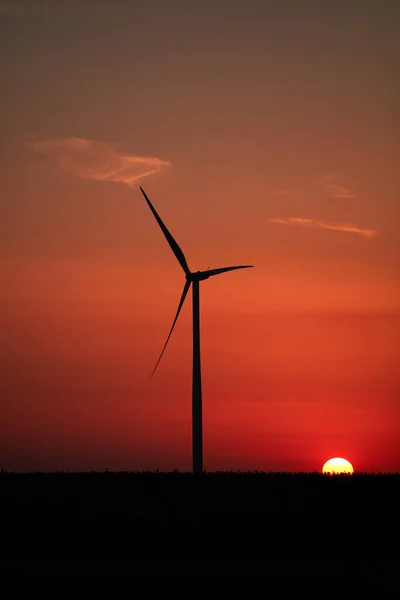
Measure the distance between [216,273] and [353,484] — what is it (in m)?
24.0

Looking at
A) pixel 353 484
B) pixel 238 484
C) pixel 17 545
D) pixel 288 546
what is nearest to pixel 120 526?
pixel 17 545

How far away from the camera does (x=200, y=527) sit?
4331cm

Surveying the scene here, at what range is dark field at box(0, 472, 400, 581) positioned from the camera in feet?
124

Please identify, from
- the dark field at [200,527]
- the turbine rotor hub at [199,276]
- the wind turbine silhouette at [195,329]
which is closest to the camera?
the dark field at [200,527]

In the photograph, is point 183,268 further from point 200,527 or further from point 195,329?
point 200,527

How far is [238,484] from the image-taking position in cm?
5266

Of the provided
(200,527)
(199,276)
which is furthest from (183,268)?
(200,527)

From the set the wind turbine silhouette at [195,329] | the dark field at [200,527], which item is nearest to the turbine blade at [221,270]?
the wind turbine silhouette at [195,329]

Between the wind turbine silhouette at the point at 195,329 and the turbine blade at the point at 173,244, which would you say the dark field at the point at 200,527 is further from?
the turbine blade at the point at 173,244

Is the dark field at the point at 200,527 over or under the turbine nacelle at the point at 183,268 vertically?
under

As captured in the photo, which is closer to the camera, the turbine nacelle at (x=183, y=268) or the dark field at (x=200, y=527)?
the dark field at (x=200, y=527)

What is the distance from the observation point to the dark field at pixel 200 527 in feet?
124

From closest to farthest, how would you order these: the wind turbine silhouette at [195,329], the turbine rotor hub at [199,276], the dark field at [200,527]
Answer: the dark field at [200,527]
the wind turbine silhouette at [195,329]
the turbine rotor hub at [199,276]

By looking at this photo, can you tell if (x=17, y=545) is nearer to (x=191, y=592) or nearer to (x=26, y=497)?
(x=26, y=497)
